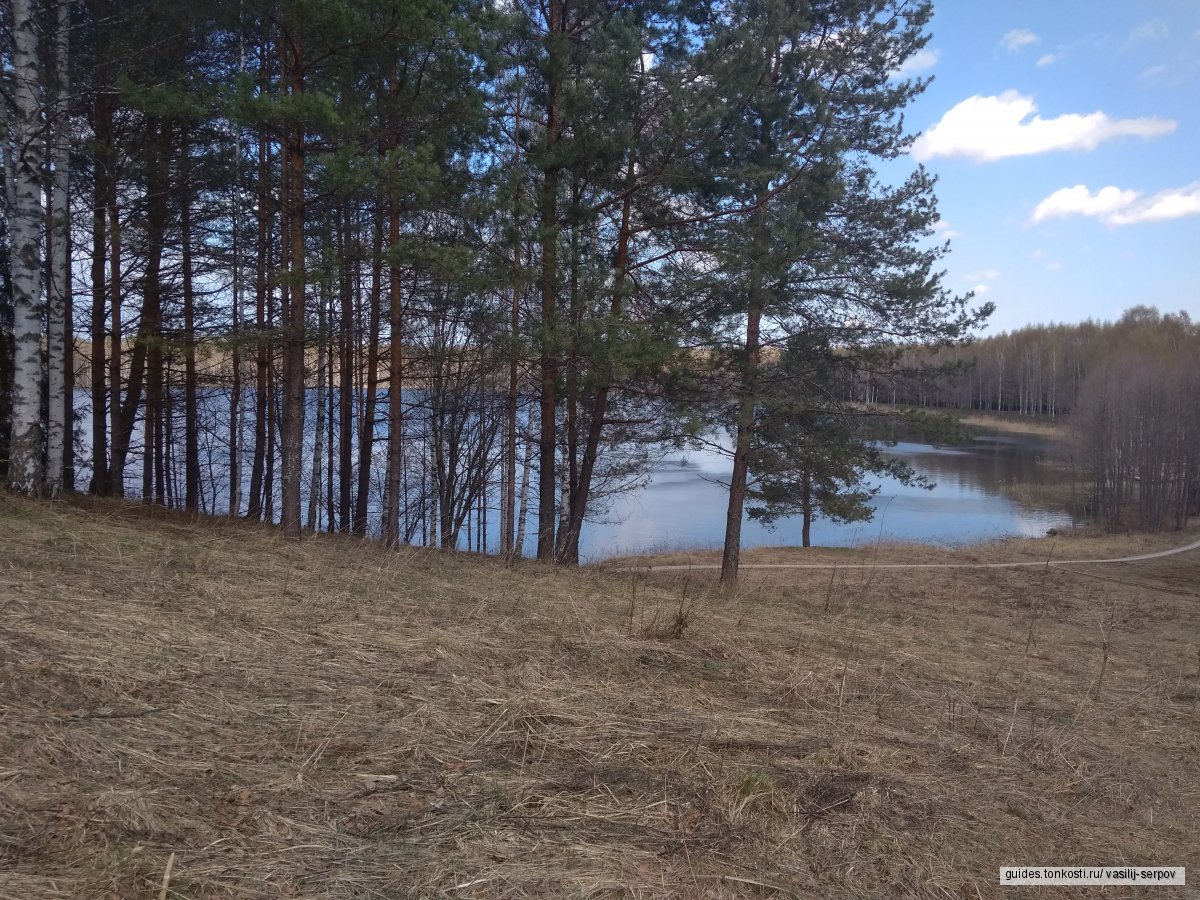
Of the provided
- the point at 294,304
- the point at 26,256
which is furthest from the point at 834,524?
the point at 26,256

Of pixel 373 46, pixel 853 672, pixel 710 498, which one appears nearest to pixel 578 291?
pixel 373 46

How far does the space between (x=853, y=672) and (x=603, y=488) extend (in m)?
17.9

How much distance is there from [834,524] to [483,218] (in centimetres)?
1944

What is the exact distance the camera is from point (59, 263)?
10773mm

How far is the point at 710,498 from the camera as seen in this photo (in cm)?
3909

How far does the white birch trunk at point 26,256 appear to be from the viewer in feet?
26.6

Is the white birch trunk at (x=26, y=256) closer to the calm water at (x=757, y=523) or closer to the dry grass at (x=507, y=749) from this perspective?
the dry grass at (x=507, y=749)

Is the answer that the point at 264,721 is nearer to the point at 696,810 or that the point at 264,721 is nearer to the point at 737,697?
the point at 696,810

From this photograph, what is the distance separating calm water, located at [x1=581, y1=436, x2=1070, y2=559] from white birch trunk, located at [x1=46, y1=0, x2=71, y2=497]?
627 inches

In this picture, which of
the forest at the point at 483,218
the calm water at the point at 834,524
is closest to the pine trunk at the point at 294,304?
the forest at the point at 483,218

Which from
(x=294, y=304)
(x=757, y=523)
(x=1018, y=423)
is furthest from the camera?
(x=1018, y=423)

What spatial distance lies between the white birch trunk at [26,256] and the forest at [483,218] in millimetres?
29

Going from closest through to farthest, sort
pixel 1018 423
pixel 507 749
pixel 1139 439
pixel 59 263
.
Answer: pixel 507 749
pixel 59 263
pixel 1139 439
pixel 1018 423

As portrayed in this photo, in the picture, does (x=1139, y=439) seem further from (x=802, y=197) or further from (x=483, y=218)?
(x=483, y=218)
